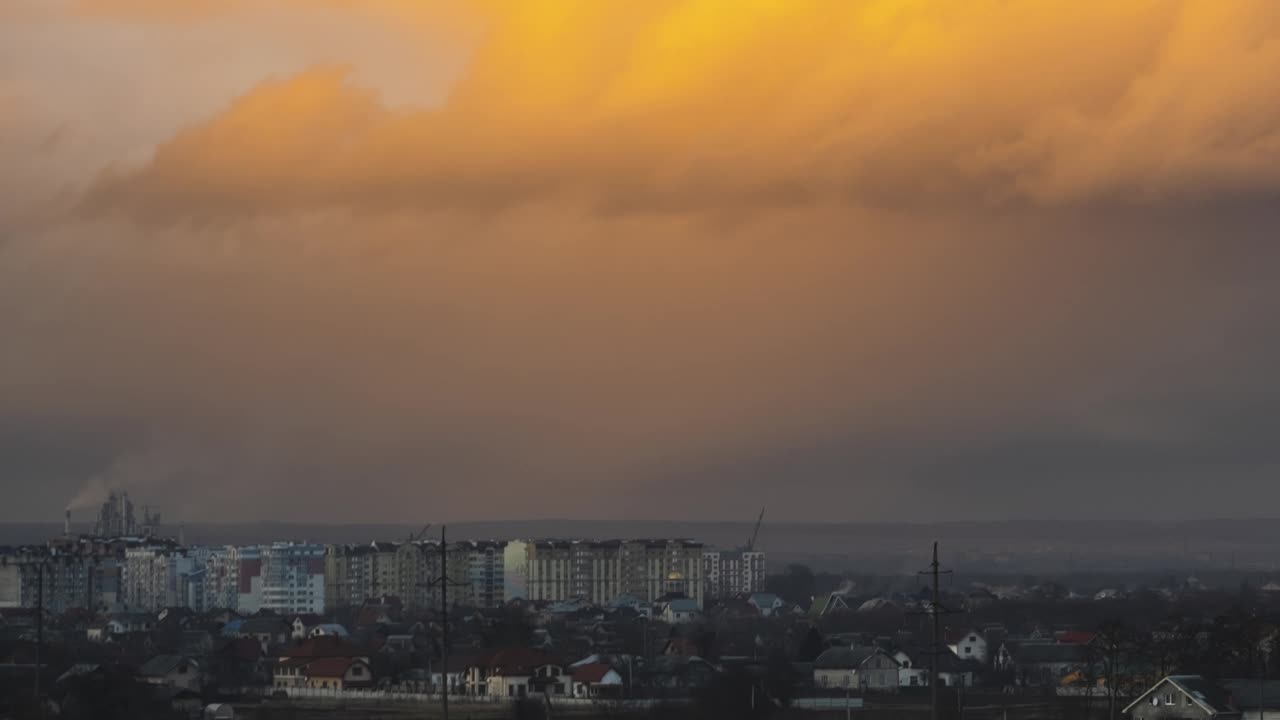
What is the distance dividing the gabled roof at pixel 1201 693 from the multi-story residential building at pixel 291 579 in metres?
116

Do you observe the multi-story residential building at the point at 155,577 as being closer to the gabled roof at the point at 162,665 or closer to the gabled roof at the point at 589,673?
the gabled roof at the point at 162,665

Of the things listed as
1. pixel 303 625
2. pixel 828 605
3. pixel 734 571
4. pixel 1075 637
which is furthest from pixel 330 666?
pixel 734 571

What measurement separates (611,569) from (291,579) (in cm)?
2765

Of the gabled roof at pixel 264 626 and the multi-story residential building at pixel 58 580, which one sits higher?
the multi-story residential building at pixel 58 580

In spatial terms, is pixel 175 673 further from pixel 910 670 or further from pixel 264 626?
pixel 264 626

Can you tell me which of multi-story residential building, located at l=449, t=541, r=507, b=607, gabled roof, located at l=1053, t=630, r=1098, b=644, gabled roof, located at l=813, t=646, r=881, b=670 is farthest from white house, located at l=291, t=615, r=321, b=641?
multi-story residential building, located at l=449, t=541, r=507, b=607

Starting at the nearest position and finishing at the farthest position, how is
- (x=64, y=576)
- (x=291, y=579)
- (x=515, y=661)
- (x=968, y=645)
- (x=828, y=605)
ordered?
(x=515, y=661) < (x=968, y=645) < (x=828, y=605) < (x=64, y=576) < (x=291, y=579)

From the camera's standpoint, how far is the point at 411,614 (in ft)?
421

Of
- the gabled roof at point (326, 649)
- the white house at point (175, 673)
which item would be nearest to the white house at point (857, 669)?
the gabled roof at point (326, 649)

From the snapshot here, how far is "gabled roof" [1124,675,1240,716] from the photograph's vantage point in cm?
4981

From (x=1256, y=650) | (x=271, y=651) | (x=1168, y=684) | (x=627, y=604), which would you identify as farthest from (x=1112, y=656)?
(x=627, y=604)

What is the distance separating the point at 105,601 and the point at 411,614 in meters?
42.5

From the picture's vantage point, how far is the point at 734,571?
639 ft

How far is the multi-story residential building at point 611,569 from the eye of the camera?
174 m
